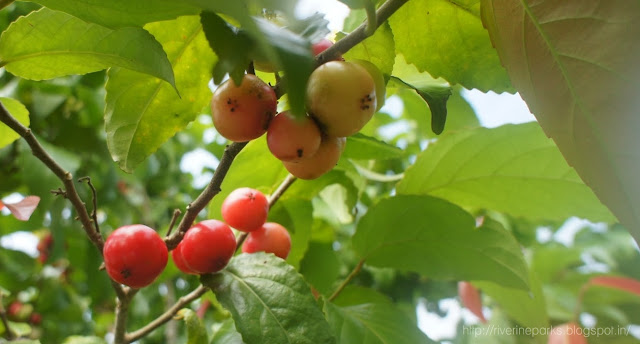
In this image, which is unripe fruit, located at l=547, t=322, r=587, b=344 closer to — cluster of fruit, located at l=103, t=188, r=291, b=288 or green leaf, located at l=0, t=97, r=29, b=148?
cluster of fruit, located at l=103, t=188, r=291, b=288

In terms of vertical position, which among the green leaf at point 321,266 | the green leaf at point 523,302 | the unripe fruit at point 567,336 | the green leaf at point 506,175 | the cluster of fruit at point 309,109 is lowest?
the unripe fruit at point 567,336

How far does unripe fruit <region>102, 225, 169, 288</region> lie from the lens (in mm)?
790

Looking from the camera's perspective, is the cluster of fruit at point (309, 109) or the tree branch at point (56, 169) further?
the tree branch at point (56, 169)

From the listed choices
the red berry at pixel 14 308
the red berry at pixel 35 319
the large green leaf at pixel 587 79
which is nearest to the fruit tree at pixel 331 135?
the large green leaf at pixel 587 79

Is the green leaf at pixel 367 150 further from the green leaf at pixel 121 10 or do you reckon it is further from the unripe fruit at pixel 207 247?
the green leaf at pixel 121 10

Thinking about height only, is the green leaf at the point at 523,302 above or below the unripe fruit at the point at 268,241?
below

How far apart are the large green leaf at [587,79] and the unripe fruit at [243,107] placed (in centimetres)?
30

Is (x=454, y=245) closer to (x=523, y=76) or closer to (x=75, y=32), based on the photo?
(x=523, y=76)

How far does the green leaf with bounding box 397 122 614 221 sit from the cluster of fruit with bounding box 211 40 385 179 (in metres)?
0.51

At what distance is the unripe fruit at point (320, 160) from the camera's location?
70 cm

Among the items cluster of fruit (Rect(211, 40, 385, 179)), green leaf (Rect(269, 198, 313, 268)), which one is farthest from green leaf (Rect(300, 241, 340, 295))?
cluster of fruit (Rect(211, 40, 385, 179))

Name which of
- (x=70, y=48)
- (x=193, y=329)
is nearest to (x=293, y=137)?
(x=70, y=48)

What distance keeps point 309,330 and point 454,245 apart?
1.43ft

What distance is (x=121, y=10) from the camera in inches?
25.3
